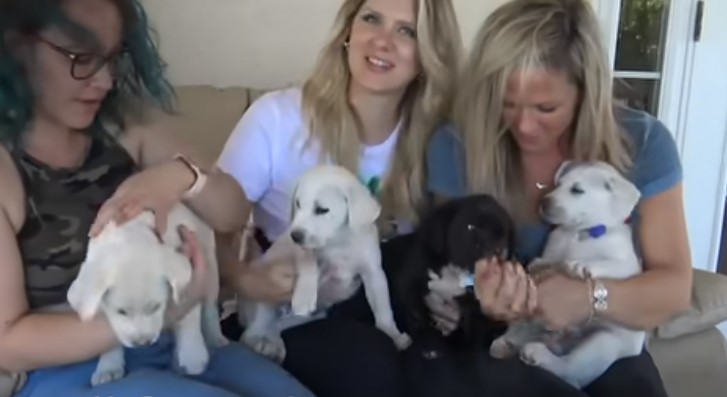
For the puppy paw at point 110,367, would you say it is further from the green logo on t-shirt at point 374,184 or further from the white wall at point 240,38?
the white wall at point 240,38

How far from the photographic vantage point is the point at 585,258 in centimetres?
173

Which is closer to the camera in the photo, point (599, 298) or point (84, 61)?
A: point (84, 61)

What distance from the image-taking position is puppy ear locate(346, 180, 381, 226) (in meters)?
1.65

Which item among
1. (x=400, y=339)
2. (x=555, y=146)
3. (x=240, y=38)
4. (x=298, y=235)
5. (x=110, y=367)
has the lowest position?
(x=400, y=339)

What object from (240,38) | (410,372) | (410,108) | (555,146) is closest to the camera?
(410,372)

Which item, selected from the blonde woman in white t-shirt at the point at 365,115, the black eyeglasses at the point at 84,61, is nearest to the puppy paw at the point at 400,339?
the blonde woman in white t-shirt at the point at 365,115

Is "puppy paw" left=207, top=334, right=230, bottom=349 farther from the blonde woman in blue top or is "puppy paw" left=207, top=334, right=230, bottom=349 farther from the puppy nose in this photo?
the blonde woman in blue top

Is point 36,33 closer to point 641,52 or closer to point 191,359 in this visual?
point 191,359

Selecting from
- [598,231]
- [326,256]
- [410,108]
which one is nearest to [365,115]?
[410,108]

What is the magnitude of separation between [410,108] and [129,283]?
0.84 m

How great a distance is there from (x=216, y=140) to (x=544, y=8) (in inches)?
39.4

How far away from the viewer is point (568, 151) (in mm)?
1801

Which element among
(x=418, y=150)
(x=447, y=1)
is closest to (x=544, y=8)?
(x=447, y=1)

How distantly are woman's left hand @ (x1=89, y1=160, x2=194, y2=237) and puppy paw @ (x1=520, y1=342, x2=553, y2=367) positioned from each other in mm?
670
